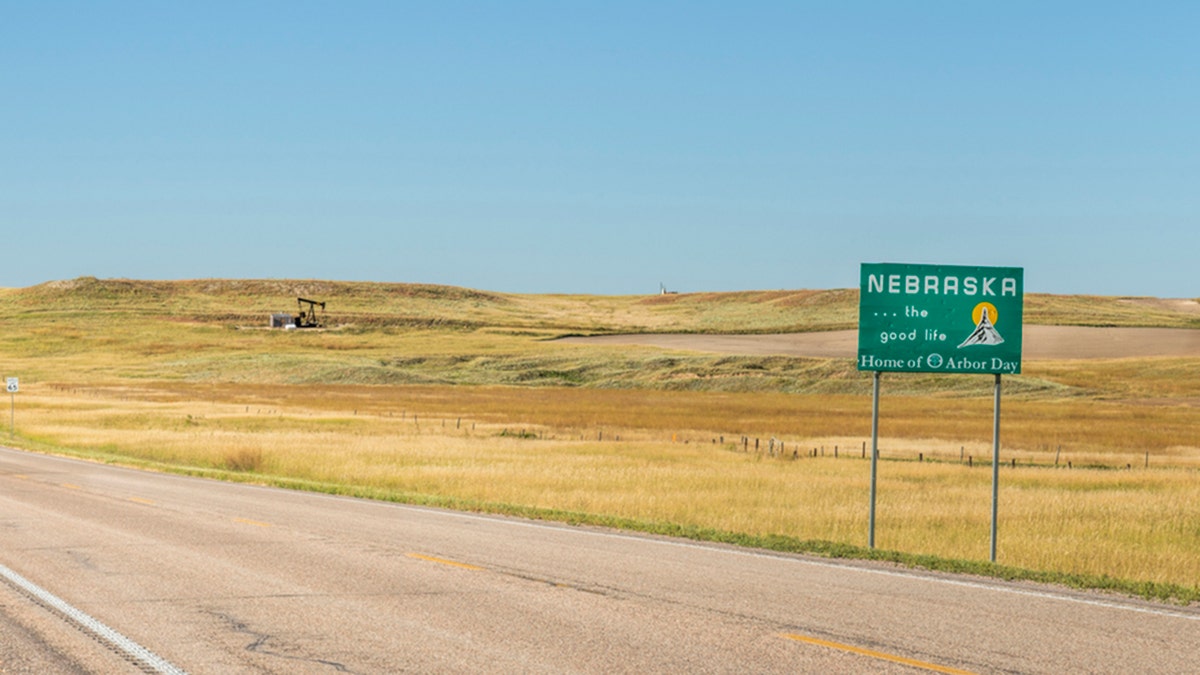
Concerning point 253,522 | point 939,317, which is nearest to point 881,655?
point 939,317

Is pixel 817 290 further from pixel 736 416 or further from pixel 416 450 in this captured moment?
pixel 416 450

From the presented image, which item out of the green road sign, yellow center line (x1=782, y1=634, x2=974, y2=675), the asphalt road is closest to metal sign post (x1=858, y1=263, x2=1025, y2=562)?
the green road sign

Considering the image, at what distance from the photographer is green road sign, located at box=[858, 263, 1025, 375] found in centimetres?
1703

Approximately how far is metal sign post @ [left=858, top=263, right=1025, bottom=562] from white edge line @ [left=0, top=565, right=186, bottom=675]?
33.9 ft

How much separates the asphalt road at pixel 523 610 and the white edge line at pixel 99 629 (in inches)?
3.6

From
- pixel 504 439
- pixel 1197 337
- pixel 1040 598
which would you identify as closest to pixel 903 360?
pixel 1040 598

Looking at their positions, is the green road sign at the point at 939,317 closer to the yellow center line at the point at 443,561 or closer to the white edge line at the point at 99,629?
the yellow center line at the point at 443,561

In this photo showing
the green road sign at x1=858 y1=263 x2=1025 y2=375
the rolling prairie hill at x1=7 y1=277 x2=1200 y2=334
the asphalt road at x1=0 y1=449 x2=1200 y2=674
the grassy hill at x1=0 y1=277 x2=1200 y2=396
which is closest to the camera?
the asphalt road at x1=0 y1=449 x2=1200 y2=674

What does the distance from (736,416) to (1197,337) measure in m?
78.4

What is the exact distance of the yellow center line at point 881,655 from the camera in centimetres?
882

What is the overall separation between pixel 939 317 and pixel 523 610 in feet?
27.9

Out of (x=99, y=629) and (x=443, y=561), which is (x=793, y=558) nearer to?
(x=443, y=561)

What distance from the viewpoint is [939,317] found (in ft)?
56.3

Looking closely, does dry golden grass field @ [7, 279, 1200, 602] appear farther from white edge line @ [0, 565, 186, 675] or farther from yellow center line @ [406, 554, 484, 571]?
white edge line @ [0, 565, 186, 675]
